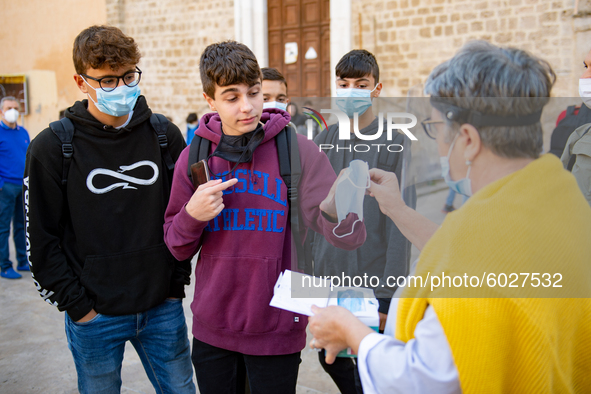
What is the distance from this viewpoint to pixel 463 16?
27.3 ft

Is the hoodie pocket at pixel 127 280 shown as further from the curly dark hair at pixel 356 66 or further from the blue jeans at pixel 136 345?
the curly dark hair at pixel 356 66

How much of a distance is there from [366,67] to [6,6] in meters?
17.1

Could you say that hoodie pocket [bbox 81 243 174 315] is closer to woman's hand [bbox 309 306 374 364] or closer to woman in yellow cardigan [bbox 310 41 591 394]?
woman's hand [bbox 309 306 374 364]

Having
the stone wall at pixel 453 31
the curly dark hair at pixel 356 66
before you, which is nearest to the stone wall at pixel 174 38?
the stone wall at pixel 453 31

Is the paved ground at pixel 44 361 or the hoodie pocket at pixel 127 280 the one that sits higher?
the hoodie pocket at pixel 127 280

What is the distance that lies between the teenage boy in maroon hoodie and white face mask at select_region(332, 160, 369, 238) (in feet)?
0.27

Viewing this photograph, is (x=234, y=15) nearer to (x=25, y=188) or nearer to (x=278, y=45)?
(x=278, y=45)

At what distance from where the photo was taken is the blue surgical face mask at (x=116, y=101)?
2033mm

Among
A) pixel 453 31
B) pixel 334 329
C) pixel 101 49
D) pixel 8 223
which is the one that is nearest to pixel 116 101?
pixel 101 49

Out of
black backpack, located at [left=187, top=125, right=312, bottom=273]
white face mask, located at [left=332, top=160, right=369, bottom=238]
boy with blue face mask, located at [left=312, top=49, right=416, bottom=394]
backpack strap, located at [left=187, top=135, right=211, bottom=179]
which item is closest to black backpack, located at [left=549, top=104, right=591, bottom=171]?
boy with blue face mask, located at [left=312, top=49, right=416, bottom=394]

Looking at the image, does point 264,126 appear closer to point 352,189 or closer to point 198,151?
point 198,151

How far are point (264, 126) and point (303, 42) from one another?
9.48 meters

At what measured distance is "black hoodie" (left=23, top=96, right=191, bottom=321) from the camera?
6.32ft

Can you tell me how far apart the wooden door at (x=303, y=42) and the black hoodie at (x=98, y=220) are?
8.59 meters
